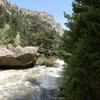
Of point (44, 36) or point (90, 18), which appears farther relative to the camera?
point (44, 36)

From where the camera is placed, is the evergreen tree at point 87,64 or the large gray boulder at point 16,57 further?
the large gray boulder at point 16,57

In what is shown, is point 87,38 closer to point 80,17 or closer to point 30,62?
point 80,17

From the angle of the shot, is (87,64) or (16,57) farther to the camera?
(16,57)

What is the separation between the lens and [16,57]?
38.5 ft

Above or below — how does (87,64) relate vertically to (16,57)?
above

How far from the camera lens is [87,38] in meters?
3.19

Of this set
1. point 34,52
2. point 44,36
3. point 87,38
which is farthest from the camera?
point 44,36

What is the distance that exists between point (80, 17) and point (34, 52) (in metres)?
9.69

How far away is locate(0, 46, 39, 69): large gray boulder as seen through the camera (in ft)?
38.3

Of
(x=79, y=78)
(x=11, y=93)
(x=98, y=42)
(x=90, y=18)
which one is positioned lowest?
(x=11, y=93)

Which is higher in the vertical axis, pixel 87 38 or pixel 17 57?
pixel 87 38

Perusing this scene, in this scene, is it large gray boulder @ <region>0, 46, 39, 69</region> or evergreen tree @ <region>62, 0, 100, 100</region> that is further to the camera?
large gray boulder @ <region>0, 46, 39, 69</region>

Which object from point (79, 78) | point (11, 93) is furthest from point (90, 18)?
point (11, 93)

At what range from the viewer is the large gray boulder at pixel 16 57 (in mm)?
11688
